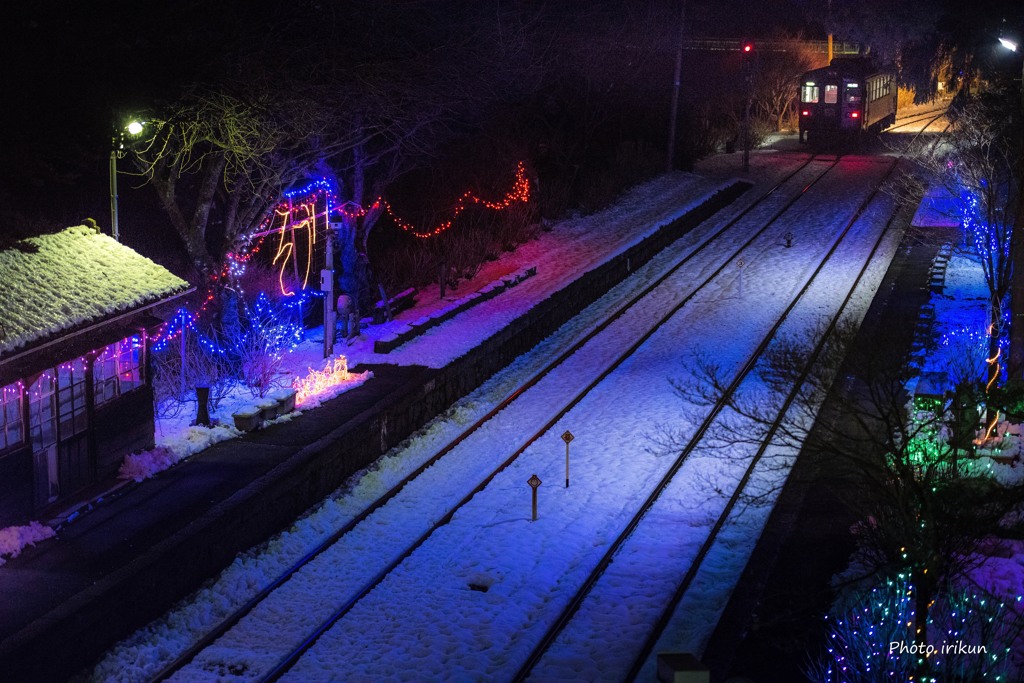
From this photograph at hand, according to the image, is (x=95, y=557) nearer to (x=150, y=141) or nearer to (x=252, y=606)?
(x=252, y=606)

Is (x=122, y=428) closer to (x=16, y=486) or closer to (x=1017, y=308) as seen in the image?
(x=16, y=486)

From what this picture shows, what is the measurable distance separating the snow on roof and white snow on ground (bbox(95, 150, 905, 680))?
343 cm

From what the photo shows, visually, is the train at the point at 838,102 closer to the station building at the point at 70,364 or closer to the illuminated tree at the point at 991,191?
the illuminated tree at the point at 991,191

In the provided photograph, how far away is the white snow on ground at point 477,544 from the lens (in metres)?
11.8

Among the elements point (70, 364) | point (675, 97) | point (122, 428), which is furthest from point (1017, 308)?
point (675, 97)

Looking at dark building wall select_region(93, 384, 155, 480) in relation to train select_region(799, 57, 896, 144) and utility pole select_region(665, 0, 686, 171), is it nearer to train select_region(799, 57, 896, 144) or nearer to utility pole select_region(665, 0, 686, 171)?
utility pole select_region(665, 0, 686, 171)

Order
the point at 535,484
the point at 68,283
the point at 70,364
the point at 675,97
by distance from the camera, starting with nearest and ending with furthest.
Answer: the point at 70,364 → the point at 68,283 → the point at 535,484 → the point at 675,97

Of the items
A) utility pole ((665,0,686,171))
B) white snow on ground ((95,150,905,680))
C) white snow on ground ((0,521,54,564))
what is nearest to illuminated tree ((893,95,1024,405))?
white snow on ground ((95,150,905,680))

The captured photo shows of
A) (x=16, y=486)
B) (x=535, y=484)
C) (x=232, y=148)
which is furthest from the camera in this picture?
(x=232, y=148)

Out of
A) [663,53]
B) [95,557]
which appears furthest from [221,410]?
[663,53]

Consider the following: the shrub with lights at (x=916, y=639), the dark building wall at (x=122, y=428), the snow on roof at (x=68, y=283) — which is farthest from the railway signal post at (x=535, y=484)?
the snow on roof at (x=68, y=283)

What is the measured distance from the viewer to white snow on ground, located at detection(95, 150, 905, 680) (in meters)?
11.8

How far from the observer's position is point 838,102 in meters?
43.3

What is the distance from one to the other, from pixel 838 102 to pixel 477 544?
33.2 meters
